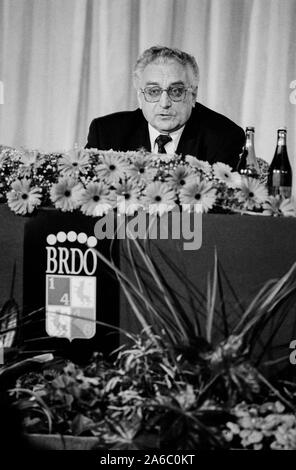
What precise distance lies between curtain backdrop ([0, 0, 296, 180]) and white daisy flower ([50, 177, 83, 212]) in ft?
6.63

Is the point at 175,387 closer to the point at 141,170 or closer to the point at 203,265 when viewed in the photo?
the point at 203,265

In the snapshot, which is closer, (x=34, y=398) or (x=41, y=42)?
(x=34, y=398)

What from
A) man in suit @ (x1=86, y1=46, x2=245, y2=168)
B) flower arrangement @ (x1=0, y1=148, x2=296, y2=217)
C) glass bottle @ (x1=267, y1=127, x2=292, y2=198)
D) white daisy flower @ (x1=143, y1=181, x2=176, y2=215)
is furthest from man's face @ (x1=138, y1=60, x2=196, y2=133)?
white daisy flower @ (x1=143, y1=181, x2=176, y2=215)

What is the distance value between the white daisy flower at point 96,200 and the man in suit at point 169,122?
929 millimetres

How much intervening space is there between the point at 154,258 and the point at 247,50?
2153mm

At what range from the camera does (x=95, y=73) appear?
3.67 meters

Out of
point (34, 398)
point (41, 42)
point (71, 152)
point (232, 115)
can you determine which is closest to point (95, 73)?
point (41, 42)

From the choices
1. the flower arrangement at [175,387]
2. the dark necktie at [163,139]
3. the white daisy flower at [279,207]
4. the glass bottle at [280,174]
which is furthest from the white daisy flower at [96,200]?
the dark necktie at [163,139]

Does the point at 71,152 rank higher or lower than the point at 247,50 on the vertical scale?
lower

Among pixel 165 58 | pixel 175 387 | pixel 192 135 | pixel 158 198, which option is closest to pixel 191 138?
pixel 192 135

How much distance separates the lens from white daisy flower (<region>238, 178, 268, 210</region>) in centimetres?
166
